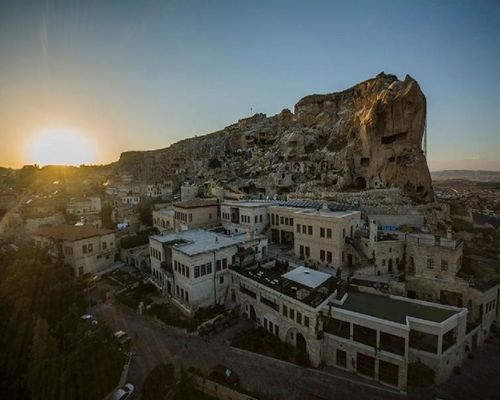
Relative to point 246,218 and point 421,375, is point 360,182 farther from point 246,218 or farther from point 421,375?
point 421,375

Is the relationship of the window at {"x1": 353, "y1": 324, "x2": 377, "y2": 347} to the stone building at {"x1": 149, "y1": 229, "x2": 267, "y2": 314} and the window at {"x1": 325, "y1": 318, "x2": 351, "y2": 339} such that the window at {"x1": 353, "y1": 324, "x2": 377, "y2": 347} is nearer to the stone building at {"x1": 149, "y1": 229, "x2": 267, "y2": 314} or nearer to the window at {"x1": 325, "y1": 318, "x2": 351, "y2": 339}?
the window at {"x1": 325, "y1": 318, "x2": 351, "y2": 339}

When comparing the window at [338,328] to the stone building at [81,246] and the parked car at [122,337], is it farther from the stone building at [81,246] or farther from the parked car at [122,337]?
the stone building at [81,246]

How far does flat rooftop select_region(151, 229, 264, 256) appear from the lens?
84.9 ft

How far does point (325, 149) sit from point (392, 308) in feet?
156

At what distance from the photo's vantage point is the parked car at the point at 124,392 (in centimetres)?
1627

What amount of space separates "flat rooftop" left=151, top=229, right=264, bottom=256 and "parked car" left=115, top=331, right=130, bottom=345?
766 centimetres

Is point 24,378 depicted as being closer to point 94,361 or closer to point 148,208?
point 94,361

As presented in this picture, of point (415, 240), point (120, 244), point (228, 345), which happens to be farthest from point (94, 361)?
point (415, 240)

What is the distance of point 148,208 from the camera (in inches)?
2223

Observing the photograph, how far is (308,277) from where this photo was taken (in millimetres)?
22734

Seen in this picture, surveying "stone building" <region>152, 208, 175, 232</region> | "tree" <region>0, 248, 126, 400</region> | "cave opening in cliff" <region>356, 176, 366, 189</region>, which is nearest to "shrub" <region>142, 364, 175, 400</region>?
"tree" <region>0, 248, 126, 400</region>

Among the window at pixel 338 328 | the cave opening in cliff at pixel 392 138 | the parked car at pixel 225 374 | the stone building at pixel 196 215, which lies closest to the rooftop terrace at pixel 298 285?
the window at pixel 338 328

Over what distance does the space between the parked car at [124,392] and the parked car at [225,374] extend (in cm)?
482

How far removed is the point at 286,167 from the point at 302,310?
148 feet
